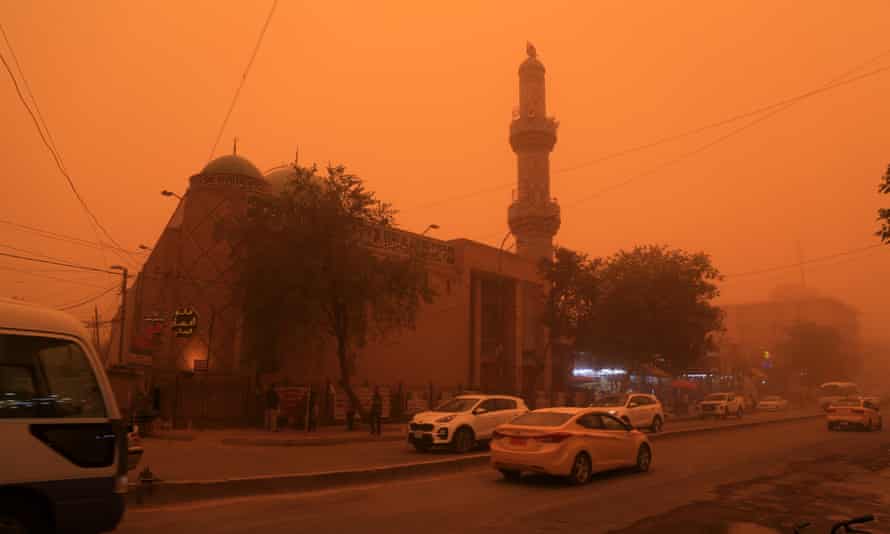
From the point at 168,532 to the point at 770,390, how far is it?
9878 cm

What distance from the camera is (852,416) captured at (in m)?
29.2

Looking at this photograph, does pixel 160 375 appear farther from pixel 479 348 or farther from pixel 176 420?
pixel 479 348

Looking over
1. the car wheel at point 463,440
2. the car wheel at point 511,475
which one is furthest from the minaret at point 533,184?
the car wheel at point 511,475

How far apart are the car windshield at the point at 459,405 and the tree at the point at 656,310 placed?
2785 cm

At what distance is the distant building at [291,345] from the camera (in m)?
28.6

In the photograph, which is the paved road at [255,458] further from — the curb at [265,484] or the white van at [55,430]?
the white van at [55,430]

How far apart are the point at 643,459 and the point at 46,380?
39.2ft

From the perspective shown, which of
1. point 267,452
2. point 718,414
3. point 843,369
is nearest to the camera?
point 267,452

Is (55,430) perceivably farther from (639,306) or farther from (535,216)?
(535,216)

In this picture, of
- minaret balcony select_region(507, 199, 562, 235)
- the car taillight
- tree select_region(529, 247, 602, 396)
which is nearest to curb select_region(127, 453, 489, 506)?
the car taillight

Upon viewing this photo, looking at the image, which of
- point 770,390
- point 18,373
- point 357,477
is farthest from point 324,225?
point 770,390

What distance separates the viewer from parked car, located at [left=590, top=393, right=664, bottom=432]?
26047 millimetres

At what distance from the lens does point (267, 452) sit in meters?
19.3

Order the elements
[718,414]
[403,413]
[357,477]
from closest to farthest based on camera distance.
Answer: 1. [357,477]
2. [403,413]
3. [718,414]
